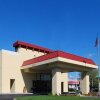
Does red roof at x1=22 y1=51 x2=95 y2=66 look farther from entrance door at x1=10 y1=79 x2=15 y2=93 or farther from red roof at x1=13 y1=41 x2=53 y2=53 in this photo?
entrance door at x1=10 y1=79 x2=15 y2=93

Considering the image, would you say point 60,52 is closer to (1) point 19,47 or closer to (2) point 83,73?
(2) point 83,73

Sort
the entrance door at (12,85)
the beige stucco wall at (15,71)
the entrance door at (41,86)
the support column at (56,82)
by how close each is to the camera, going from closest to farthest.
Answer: the support column at (56,82) → the beige stucco wall at (15,71) → the entrance door at (12,85) → the entrance door at (41,86)

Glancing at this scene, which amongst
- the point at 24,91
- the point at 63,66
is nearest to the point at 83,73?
the point at 63,66

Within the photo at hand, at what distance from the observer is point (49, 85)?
57.8 m

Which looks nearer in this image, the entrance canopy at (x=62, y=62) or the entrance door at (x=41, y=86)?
the entrance canopy at (x=62, y=62)

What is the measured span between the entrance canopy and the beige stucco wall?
2.45 m

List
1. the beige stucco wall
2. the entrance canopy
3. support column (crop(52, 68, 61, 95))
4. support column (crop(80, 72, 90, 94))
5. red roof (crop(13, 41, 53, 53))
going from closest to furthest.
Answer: the entrance canopy < support column (crop(52, 68, 61, 95)) < support column (crop(80, 72, 90, 94)) < the beige stucco wall < red roof (crop(13, 41, 53, 53))

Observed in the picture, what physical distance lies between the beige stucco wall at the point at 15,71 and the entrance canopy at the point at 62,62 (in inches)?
96.5

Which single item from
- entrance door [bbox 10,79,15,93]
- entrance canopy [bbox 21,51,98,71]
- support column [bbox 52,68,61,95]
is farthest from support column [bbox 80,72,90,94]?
entrance door [bbox 10,79,15,93]

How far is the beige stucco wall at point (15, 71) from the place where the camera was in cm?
4856

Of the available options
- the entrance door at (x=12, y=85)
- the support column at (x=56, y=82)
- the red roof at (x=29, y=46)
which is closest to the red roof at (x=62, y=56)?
the support column at (x=56, y=82)

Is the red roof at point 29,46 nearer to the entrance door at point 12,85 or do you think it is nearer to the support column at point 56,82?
the entrance door at point 12,85

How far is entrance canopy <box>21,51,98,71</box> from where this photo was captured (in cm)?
4040

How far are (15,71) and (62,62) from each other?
478 inches
